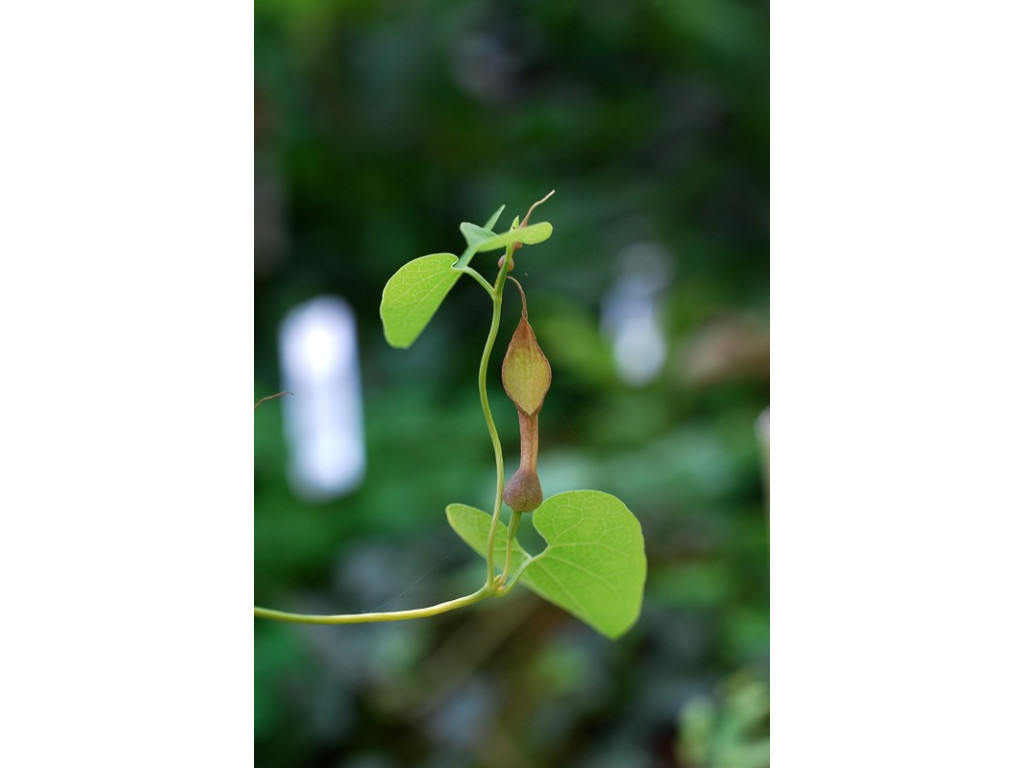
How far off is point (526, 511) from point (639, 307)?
3.15 feet

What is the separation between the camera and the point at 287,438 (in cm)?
82

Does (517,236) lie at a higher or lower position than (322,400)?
higher

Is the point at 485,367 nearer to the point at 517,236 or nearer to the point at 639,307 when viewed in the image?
the point at 517,236

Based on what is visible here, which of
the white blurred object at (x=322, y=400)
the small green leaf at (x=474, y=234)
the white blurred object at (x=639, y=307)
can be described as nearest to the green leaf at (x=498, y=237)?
the small green leaf at (x=474, y=234)

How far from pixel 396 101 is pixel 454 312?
0.32m

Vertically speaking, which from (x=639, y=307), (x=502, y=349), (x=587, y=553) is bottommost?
(x=639, y=307)

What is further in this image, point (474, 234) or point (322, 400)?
point (322, 400)

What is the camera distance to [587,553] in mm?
242

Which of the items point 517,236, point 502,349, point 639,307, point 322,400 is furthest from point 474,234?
point 639,307

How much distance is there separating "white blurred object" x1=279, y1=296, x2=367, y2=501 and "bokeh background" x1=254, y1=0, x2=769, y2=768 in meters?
0.01

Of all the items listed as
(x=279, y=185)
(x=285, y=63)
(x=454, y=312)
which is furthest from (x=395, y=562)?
(x=285, y=63)

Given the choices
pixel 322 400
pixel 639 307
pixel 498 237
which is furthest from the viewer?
pixel 639 307
